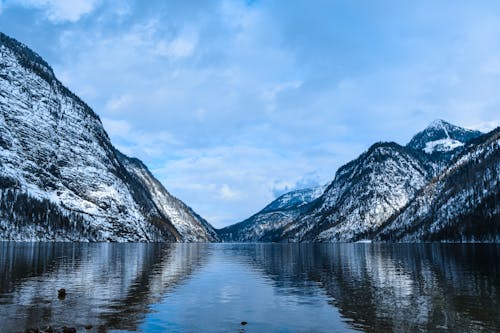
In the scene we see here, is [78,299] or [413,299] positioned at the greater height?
[78,299]

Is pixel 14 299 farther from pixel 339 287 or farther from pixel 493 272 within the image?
pixel 493 272

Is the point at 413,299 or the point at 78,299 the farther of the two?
the point at 413,299

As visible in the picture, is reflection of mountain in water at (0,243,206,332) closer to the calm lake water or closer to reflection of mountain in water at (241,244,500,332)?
the calm lake water

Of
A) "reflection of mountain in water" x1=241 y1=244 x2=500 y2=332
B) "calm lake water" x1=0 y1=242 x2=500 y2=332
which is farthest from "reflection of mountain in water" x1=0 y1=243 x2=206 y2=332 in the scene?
"reflection of mountain in water" x1=241 y1=244 x2=500 y2=332

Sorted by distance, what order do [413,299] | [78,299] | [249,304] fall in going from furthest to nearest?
[413,299]
[249,304]
[78,299]

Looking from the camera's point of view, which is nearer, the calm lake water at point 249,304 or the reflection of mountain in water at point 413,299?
the calm lake water at point 249,304

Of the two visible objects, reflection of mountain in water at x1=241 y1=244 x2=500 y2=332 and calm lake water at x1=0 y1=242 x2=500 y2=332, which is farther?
reflection of mountain in water at x1=241 y1=244 x2=500 y2=332

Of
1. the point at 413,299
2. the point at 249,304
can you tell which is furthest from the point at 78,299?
the point at 413,299

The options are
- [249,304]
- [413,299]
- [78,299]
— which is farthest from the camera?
[413,299]

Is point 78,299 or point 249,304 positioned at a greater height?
point 78,299

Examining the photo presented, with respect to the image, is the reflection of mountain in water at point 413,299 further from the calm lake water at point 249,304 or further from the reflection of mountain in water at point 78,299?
the reflection of mountain in water at point 78,299

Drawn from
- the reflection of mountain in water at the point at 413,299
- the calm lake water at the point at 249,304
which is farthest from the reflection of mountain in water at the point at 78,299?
the reflection of mountain in water at the point at 413,299

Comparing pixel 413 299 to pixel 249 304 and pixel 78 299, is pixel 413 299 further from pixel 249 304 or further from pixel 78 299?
pixel 78 299

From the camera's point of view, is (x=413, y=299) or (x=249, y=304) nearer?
(x=249, y=304)
